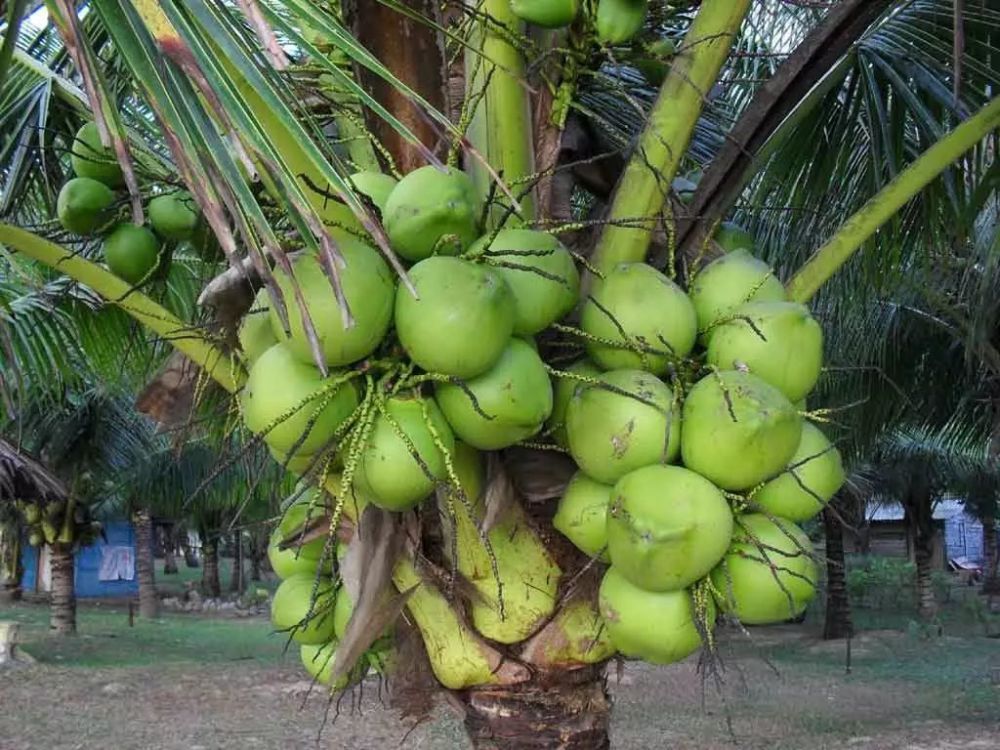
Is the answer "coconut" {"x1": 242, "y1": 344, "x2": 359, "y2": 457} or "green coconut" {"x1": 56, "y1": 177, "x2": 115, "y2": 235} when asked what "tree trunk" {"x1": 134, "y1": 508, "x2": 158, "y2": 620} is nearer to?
"green coconut" {"x1": 56, "y1": 177, "x2": 115, "y2": 235}

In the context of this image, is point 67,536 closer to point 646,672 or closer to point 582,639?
point 646,672

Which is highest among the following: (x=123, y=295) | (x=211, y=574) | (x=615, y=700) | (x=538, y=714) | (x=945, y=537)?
(x=123, y=295)

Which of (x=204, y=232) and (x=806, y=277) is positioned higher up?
(x=204, y=232)

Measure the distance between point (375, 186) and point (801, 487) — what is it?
79 centimetres

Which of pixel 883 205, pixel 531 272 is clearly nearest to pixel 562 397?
pixel 531 272

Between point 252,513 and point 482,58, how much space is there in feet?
53.4

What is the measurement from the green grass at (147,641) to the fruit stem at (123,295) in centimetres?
1015

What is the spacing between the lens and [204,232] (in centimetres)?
238

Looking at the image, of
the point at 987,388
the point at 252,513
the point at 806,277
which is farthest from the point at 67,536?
the point at 806,277

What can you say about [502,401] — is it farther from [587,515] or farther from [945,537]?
[945,537]

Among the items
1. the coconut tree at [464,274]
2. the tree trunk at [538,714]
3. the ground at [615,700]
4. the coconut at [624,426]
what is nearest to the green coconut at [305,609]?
the coconut tree at [464,274]

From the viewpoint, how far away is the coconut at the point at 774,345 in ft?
5.44

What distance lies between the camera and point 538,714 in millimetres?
1873

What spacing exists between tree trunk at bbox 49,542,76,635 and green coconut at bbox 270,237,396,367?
45.1 feet
